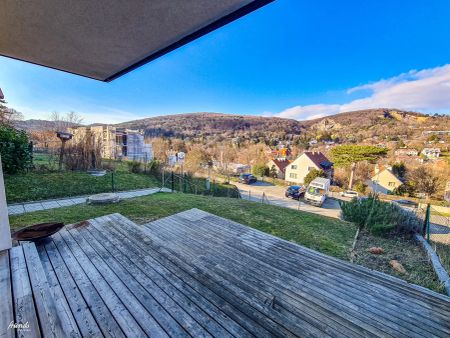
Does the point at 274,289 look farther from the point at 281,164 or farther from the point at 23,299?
the point at 281,164

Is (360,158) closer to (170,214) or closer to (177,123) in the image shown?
(170,214)

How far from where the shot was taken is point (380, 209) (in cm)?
464

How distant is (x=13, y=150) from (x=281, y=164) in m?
25.8

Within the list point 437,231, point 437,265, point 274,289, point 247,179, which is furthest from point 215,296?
point 247,179

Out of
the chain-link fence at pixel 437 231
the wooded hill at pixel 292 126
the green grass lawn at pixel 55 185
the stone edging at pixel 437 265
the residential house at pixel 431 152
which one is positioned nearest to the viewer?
the stone edging at pixel 437 265

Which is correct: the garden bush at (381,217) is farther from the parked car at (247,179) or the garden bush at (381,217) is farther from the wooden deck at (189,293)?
the parked car at (247,179)

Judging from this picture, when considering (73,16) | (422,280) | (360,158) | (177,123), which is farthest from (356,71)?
(73,16)

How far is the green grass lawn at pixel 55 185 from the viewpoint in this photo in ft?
17.4

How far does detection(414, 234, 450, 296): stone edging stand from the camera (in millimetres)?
2436

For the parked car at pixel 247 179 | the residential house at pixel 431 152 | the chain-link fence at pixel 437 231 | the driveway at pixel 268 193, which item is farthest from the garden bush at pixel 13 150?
the residential house at pixel 431 152

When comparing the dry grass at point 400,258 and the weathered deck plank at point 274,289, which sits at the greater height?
the weathered deck plank at point 274,289

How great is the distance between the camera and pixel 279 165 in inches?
1055

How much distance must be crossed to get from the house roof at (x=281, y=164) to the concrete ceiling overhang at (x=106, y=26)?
2610cm

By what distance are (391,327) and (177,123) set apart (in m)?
39.6
